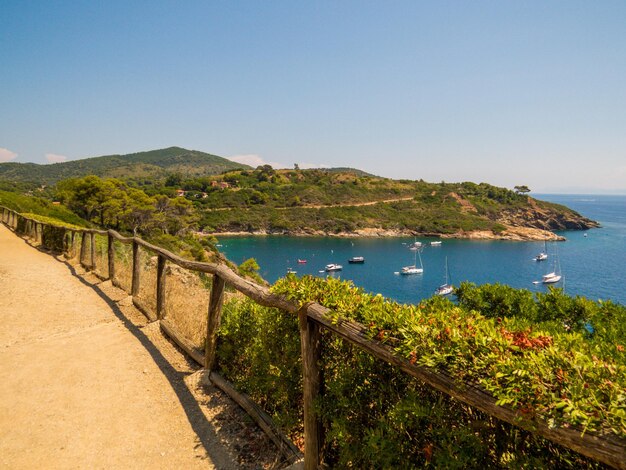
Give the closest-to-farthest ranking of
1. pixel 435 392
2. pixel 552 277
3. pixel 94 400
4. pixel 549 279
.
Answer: pixel 435 392 → pixel 94 400 → pixel 549 279 → pixel 552 277

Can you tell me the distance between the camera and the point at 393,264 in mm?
65875

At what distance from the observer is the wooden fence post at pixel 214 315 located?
4.48m

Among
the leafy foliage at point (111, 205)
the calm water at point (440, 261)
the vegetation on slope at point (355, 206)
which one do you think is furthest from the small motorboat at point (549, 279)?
the leafy foliage at point (111, 205)

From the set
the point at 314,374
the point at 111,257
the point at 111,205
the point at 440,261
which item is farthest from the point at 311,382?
the point at 440,261

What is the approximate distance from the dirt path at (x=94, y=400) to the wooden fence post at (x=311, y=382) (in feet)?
2.87

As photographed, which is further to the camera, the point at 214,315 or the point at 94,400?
the point at 214,315

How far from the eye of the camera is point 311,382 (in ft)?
9.22

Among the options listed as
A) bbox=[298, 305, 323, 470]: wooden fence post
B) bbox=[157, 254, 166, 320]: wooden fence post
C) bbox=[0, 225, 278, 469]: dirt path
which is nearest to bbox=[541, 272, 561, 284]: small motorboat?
bbox=[157, 254, 166, 320]: wooden fence post

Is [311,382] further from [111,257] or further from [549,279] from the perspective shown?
[549,279]

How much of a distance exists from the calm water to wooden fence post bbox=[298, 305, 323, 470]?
144 ft

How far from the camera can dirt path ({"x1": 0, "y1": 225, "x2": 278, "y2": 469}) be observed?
3.27 meters

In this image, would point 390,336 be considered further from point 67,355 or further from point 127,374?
point 67,355

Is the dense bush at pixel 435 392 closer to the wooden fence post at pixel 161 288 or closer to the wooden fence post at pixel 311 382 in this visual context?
the wooden fence post at pixel 311 382

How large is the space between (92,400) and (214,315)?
170 centimetres
